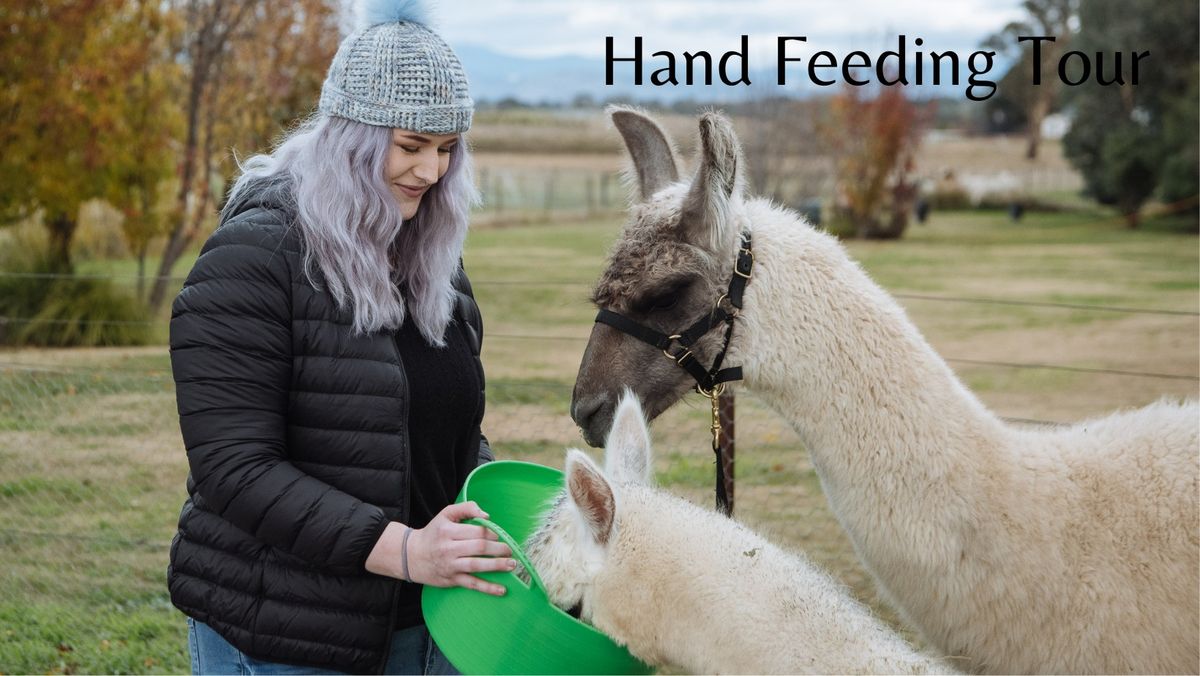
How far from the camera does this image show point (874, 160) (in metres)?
28.1

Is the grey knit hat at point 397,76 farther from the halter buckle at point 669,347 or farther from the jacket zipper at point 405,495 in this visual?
the halter buckle at point 669,347

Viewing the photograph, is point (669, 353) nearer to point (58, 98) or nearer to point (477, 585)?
point (477, 585)

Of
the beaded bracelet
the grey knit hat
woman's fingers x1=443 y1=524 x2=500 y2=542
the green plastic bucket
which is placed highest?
the grey knit hat

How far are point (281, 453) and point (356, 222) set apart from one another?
1.61 feet

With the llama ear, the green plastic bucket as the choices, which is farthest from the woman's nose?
the llama ear

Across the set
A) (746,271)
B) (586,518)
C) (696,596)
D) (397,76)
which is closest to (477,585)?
(586,518)

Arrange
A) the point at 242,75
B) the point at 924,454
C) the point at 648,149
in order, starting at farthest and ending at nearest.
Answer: the point at 242,75 < the point at 648,149 < the point at 924,454

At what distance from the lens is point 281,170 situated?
245 cm

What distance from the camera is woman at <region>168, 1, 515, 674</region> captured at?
2.18 meters

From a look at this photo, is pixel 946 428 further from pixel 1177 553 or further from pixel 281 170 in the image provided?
pixel 281 170

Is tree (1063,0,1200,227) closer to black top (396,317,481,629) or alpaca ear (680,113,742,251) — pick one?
alpaca ear (680,113,742,251)

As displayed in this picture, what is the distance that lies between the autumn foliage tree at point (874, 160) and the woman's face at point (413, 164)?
26318 mm

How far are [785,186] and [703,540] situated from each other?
101 ft

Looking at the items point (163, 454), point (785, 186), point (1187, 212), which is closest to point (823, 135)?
point (785, 186)
